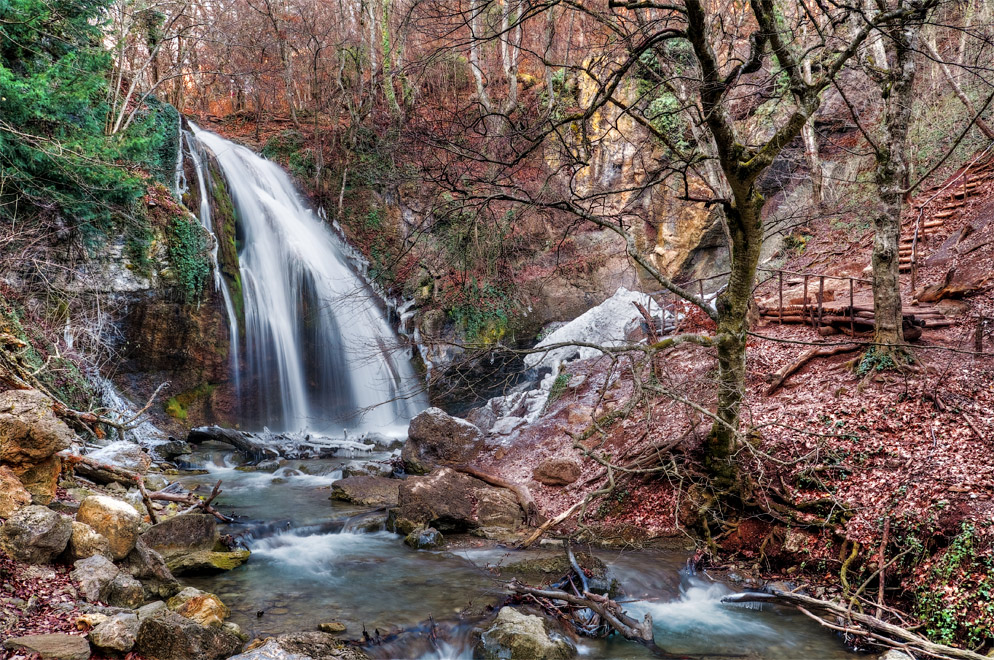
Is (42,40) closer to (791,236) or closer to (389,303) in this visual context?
(389,303)

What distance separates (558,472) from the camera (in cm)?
873

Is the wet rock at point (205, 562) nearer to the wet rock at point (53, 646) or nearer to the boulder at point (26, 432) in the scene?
the boulder at point (26, 432)

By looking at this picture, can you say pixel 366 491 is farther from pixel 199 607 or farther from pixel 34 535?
pixel 34 535

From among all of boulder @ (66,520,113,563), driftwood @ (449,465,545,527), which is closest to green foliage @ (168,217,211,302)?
driftwood @ (449,465,545,527)

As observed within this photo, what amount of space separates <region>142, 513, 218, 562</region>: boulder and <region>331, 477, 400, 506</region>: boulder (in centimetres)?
265

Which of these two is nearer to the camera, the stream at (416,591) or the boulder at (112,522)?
the boulder at (112,522)

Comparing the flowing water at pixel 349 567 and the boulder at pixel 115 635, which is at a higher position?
the boulder at pixel 115 635

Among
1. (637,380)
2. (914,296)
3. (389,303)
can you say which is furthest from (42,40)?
(914,296)

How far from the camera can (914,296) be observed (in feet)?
32.1

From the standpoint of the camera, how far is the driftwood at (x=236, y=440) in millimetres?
11602

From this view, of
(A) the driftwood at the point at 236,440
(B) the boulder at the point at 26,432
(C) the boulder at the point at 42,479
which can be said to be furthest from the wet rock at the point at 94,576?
(A) the driftwood at the point at 236,440

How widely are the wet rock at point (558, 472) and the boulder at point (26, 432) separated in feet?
20.4

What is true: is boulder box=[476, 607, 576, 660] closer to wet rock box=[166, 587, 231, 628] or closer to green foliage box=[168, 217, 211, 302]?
wet rock box=[166, 587, 231, 628]

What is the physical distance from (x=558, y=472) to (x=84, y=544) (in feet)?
20.0
